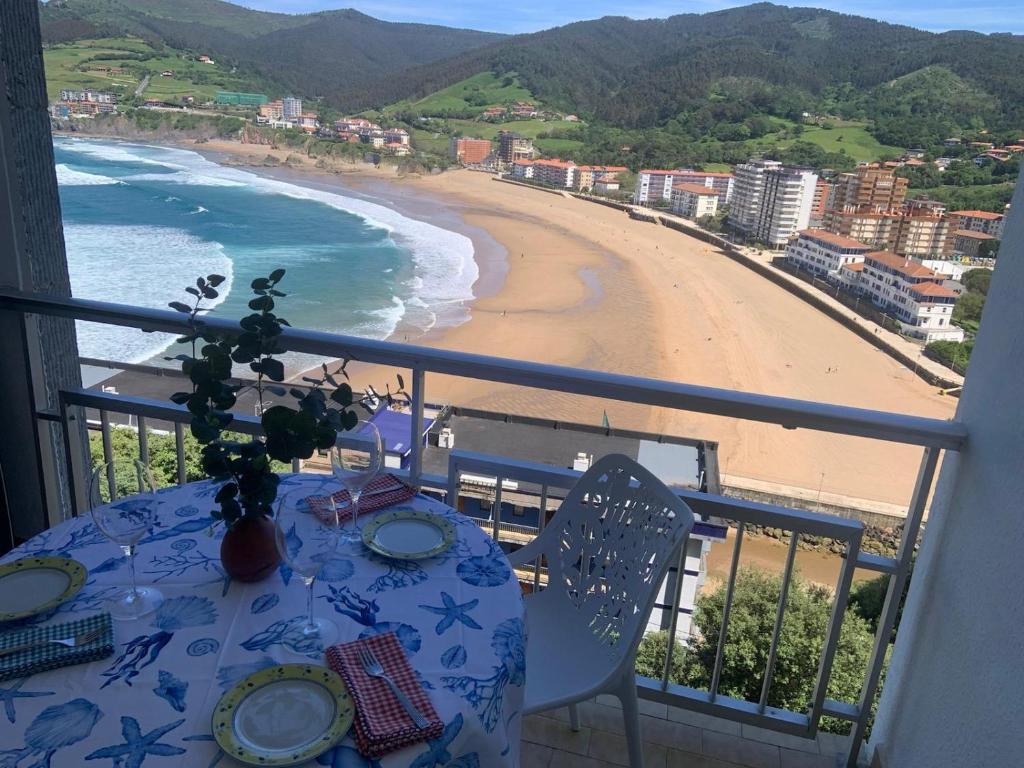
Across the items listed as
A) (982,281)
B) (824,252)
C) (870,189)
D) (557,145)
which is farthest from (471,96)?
(982,281)

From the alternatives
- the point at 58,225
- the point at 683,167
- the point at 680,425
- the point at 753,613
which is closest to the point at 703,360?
the point at 680,425

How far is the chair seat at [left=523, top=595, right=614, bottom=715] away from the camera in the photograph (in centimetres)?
123

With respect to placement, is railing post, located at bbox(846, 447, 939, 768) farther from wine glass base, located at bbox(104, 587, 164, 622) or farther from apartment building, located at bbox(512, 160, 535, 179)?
apartment building, located at bbox(512, 160, 535, 179)

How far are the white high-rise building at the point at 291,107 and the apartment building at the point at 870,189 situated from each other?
2127cm

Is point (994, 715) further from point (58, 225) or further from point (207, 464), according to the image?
point (58, 225)

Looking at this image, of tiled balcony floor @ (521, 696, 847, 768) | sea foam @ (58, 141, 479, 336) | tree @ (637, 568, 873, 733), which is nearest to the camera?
tiled balcony floor @ (521, 696, 847, 768)

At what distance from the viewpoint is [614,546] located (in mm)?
1370

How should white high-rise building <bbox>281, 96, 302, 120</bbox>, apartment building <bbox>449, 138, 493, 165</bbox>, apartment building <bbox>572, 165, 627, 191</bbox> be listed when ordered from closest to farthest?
apartment building <bbox>572, 165, 627, 191</bbox> → apartment building <bbox>449, 138, 493, 165</bbox> → white high-rise building <bbox>281, 96, 302, 120</bbox>

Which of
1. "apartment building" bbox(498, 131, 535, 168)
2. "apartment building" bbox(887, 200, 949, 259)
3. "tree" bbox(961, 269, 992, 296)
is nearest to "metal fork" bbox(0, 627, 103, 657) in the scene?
"tree" bbox(961, 269, 992, 296)

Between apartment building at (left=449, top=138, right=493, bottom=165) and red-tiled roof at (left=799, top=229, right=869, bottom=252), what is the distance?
14.2 m

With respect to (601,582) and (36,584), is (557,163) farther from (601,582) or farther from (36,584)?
(36,584)

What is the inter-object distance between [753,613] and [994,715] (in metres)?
3.94

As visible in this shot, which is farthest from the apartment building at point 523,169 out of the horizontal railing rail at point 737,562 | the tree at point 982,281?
the horizontal railing rail at point 737,562

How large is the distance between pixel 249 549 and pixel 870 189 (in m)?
16.4
